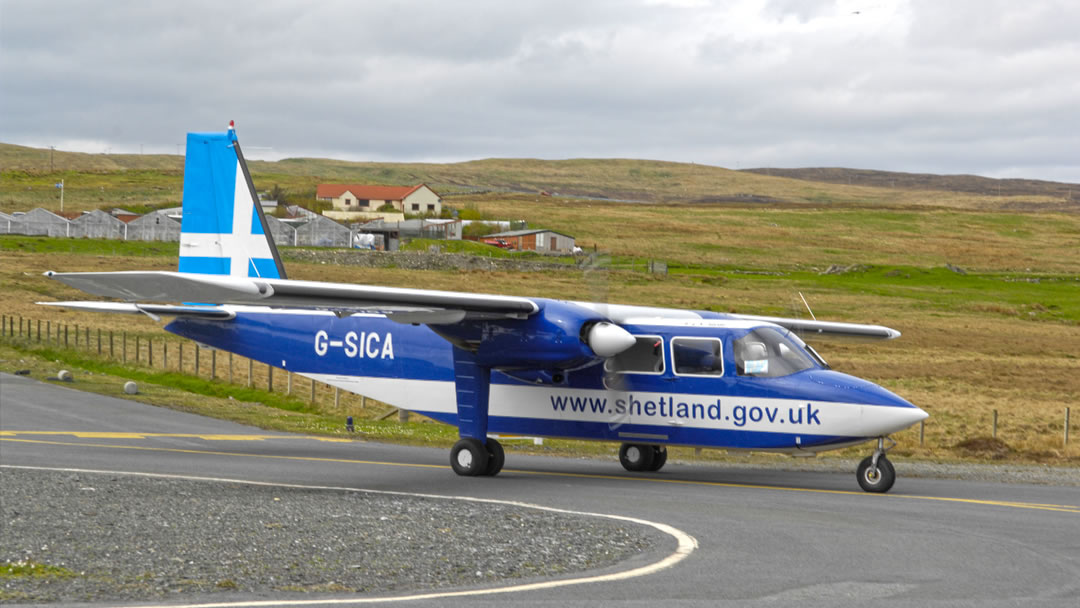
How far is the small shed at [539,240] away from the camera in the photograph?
95938mm

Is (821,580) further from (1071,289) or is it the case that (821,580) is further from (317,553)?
(1071,289)

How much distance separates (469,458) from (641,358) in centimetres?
350

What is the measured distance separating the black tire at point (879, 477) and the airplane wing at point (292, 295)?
5960mm

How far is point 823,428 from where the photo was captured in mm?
18344

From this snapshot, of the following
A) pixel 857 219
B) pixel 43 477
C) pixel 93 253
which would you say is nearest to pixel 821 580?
pixel 43 477

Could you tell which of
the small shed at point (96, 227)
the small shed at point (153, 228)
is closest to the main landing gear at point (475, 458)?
the small shed at point (153, 228)

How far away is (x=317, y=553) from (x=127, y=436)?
550 inches

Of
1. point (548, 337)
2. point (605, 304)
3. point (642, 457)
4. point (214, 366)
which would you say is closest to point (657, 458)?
point (642, 457)

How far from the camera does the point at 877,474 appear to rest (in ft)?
58.9

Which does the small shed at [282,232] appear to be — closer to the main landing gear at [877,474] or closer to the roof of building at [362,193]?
the roof of building at [362,193]

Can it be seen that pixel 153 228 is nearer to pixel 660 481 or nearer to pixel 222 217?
pixel 222 217

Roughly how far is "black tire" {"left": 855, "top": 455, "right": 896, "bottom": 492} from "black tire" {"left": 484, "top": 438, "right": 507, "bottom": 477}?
621 cm

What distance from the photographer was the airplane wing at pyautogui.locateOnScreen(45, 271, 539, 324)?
14930 millimetres

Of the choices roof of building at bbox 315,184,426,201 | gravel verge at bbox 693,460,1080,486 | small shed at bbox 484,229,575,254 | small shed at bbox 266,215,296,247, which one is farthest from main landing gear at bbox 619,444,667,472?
small shed at bbox 266,215,296,247
